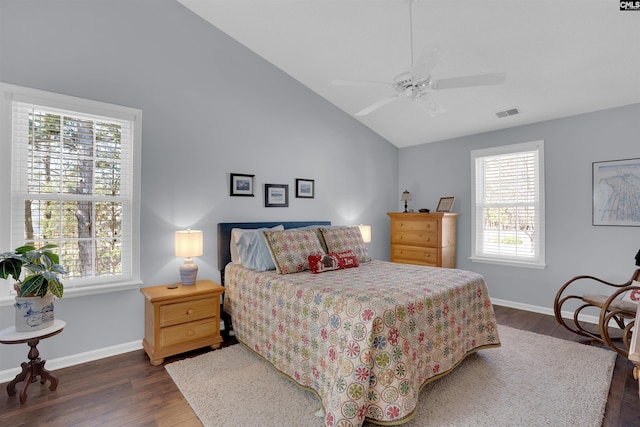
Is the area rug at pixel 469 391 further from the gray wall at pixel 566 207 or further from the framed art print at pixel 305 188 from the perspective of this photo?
the framed art print at pixel 305 188

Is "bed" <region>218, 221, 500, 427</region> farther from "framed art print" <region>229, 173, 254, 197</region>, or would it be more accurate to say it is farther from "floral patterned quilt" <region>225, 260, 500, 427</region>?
"framed art print" <region>229, 173, 254, 197</region>

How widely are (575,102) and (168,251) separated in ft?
15.7

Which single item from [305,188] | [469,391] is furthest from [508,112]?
[469,391]

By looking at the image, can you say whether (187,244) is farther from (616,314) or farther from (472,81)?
(616,314)

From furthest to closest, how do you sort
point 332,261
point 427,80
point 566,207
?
point 566,207 < point 332,261 < point 427,80

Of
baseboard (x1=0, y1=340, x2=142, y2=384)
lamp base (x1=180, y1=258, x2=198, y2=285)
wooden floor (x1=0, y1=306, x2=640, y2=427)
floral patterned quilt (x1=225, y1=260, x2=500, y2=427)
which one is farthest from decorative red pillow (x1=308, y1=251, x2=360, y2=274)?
baseboard (x1=0, y1=340, x2=142, y2=384)

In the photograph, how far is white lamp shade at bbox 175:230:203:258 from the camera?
3.03 metres

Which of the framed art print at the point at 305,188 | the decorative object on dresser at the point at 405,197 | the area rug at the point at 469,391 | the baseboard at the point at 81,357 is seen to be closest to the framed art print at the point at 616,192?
the area rug at the point at 469,391

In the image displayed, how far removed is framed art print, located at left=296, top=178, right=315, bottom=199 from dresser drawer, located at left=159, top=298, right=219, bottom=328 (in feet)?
5.97

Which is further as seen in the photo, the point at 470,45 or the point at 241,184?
the point at 241,184

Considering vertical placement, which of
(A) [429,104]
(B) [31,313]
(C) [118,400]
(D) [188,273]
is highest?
(A) [429,104]

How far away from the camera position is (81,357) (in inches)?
109

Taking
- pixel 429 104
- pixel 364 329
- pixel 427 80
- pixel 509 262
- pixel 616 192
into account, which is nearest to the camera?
pixel 364 329

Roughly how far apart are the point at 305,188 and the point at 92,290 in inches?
102
